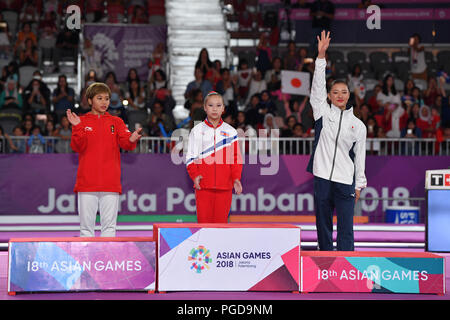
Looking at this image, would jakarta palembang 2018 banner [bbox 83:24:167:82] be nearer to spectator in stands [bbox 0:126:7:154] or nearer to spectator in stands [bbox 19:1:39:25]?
spectator in stands [bbox 19:1:39:25]

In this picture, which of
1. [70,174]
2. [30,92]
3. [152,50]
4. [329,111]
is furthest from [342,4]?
[329,111]

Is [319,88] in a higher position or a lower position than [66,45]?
lower

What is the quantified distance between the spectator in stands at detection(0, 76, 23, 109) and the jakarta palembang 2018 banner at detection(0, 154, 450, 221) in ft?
9.49

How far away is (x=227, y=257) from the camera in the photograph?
5.39m

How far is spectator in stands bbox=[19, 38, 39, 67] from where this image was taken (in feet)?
57.0

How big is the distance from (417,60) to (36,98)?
9557 millimetres

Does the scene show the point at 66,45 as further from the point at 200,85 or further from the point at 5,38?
the point at 200,85

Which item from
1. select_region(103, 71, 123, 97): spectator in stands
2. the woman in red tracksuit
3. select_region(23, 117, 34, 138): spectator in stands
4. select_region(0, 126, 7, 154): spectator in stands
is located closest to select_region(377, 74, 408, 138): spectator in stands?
select_region(103, 71, 123, 97): spectator in stands

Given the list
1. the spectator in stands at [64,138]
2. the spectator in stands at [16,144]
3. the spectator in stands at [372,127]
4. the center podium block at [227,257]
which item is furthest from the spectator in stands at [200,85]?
the center podium block at [227,257]

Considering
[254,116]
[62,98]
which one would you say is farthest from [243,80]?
[62,98]

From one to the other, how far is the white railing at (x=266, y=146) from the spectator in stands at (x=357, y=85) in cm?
182

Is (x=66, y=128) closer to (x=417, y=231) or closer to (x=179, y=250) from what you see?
(x=417, y=231)

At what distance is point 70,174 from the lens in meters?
12.8

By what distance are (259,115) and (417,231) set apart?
14.9 ft
